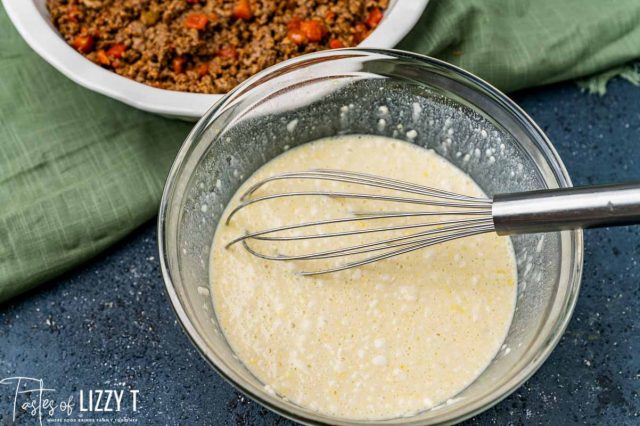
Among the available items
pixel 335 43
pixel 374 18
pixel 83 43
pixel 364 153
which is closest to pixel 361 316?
pixel 364 153

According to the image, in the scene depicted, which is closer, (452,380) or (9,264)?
(452,380)

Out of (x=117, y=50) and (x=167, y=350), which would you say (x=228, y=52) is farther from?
(x=167, y=350)

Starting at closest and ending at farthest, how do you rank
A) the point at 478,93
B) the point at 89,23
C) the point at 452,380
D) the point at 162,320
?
1. the point at 452,380
2. the point at 478,93
3. the point at 162,320
4. the point at 89,23

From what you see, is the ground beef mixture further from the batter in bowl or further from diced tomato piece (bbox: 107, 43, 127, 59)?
the batter in bowl

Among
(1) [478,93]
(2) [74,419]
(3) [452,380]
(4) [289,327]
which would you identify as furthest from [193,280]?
(1) [478,93]

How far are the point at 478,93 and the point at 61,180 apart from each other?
0.98 meters

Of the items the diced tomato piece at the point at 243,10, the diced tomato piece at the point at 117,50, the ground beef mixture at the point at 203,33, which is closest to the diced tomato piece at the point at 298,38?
the ground beef mixture at the point at 203,33

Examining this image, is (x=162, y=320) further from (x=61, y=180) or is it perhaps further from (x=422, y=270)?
(x=422, y=270)

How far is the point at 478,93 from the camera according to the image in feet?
5.45

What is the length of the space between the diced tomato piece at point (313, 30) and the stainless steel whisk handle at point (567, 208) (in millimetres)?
714

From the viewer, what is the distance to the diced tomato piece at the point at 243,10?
1874 mm

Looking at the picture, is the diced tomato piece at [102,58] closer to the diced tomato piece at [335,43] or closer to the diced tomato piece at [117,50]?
the diced tomato piece at [117,50]

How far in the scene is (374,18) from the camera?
193cm

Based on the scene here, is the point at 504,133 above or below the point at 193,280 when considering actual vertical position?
above
